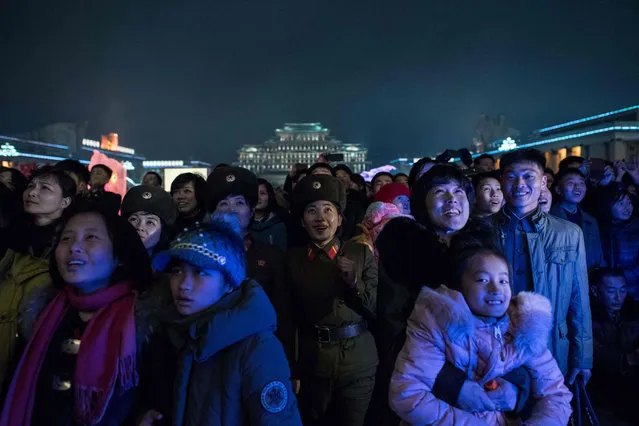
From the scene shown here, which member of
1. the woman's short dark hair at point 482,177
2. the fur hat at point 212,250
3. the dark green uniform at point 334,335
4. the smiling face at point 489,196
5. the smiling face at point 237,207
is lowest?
the dark green uniform at point 334,335

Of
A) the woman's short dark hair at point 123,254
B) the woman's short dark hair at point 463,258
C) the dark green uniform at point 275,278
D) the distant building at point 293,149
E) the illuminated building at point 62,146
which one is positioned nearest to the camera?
the woman's short dark hair at point 463,258

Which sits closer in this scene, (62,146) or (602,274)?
(602,274)

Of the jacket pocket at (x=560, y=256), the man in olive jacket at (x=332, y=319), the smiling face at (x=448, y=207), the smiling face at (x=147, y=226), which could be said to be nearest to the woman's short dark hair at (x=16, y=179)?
the smiling face at (x=147, y=226)

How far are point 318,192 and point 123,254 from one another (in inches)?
54.1

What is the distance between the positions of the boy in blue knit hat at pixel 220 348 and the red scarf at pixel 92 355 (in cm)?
20

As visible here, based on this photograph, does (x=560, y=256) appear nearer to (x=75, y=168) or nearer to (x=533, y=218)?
(x=533, y=218)

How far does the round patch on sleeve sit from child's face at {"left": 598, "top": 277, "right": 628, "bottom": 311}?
3.70m

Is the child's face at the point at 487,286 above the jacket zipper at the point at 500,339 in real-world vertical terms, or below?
above

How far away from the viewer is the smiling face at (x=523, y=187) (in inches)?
113

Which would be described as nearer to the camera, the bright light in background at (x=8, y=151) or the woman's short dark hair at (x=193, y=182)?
the woman's short dark hair at (x=193, y=182)

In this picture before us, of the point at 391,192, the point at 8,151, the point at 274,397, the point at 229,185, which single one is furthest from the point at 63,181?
the point at 8,151

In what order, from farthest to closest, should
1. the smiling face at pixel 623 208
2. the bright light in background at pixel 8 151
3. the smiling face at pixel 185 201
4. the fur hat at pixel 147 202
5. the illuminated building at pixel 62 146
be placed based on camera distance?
the illuminated building at pixel 62 146
the bright light in background at pixel 8 151
the smiling face at pixel 185 201
the smiling face at pixel 623 208
the fur hat at pixel 147 202

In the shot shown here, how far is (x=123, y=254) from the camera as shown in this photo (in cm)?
221

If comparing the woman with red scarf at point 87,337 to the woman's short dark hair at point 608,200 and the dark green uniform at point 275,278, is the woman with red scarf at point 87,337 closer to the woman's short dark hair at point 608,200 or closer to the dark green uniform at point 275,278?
the dark green uniform at point 275,278
